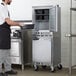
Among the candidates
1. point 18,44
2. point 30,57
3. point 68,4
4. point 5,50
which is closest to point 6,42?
point 5,50

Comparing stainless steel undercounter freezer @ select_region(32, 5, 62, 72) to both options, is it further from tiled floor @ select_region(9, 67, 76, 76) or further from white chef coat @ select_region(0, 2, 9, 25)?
white chef coat @ select_region(0, 2, 9, 25)

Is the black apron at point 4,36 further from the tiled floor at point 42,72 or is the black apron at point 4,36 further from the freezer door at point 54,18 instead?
the freezer door at point 54,18

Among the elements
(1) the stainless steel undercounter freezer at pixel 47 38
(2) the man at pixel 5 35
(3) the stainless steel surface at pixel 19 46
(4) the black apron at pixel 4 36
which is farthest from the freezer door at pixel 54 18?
(4) the black apron at pixel 4 36

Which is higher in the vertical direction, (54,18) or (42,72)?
(54,18)

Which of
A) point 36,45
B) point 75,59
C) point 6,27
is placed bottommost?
point 75,59

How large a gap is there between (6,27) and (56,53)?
1616 millimetres

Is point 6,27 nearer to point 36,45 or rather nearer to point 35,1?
point 36,45

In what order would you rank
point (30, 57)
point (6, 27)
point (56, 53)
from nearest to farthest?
point (6, 27)
point (56, 53)
point (30, 57)

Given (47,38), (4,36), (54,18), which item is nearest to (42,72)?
(47,38)

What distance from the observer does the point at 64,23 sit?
238 inches

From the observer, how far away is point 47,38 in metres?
5.65

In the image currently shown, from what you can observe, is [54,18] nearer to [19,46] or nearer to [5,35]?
[19,46]

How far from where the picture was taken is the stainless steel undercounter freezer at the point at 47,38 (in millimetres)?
5613

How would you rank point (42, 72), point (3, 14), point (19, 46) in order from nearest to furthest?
point (3, 14)
point (42, 72)
point (19, 46)
